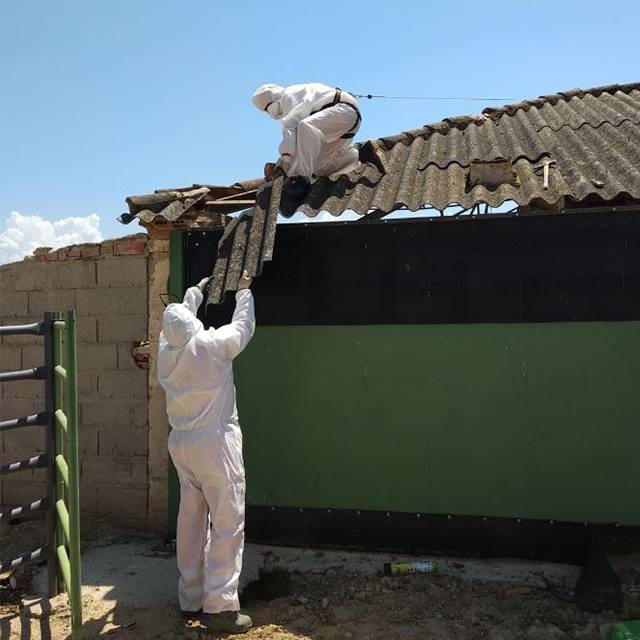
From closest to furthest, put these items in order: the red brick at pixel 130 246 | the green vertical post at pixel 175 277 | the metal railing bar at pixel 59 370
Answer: the metal railing bar at pixel 59 370 → the green vertical post at pixel 175 277 → the red brick at pixel 130 246

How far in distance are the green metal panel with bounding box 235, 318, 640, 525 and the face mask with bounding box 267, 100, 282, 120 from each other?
2.06 metres

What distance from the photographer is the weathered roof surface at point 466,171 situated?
4.20 metres

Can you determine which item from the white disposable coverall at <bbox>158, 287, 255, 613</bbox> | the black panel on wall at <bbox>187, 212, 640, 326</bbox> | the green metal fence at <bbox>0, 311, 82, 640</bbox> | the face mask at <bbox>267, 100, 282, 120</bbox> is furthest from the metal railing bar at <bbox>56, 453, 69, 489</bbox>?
the face mask at <bbox>267, 100, 282, 120</bbox>

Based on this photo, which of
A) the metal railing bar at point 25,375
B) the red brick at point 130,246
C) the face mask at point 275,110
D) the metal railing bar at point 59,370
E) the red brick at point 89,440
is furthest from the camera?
the face mask at point 275,110

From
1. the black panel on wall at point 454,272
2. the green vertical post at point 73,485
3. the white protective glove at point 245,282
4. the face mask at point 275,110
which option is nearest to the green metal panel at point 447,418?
the black panel on wall at point 454,272

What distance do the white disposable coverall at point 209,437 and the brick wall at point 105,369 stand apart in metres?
1.60

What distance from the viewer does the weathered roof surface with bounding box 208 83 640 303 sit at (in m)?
4.20

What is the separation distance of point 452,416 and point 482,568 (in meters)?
1.06

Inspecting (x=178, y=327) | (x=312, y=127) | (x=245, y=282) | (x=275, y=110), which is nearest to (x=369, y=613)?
(x=178, y=327)

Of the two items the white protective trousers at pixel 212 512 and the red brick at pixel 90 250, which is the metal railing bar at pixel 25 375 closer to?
the white protective trousers at pixel 212 512

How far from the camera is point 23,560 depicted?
3762 mm

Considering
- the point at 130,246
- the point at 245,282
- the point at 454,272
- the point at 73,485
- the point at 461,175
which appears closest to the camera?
the point at 73,485

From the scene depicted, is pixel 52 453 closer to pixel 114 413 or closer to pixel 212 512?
pixel 212 512

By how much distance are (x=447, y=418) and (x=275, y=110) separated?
3.09 meters
